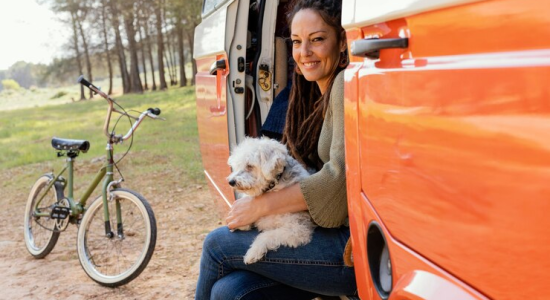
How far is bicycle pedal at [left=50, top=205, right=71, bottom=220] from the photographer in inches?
197

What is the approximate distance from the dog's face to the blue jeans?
209mm

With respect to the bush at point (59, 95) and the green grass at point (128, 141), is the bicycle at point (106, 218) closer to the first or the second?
the green grass at point (128, 141)

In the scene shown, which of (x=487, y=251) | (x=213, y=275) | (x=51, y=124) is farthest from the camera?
(x=51, y=124)

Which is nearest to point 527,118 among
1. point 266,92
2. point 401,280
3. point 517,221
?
point 517,221

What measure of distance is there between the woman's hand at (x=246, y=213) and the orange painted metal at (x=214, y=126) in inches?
45.6

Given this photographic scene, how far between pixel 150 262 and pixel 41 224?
43.8 inches

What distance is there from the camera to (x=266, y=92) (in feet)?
13.3

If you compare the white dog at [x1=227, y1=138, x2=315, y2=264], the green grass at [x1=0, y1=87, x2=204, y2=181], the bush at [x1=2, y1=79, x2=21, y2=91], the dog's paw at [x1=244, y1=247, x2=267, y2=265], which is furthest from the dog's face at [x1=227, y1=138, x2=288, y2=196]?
the bush at [x1=2, y1=79, x2=21, y2=91]

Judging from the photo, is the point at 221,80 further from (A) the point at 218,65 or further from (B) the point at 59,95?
(B) the point at 59,95

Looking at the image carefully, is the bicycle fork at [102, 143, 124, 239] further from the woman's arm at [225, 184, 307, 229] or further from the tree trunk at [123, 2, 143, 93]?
the tree trunk at [123, 2, 143, 93]

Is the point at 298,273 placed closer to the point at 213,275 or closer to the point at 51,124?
the point at 213,275

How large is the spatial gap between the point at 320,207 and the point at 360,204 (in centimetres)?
65

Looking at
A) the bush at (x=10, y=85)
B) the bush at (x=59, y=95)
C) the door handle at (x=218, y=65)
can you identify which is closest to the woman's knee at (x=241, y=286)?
the door handle at (x=218, y=65)

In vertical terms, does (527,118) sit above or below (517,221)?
above
